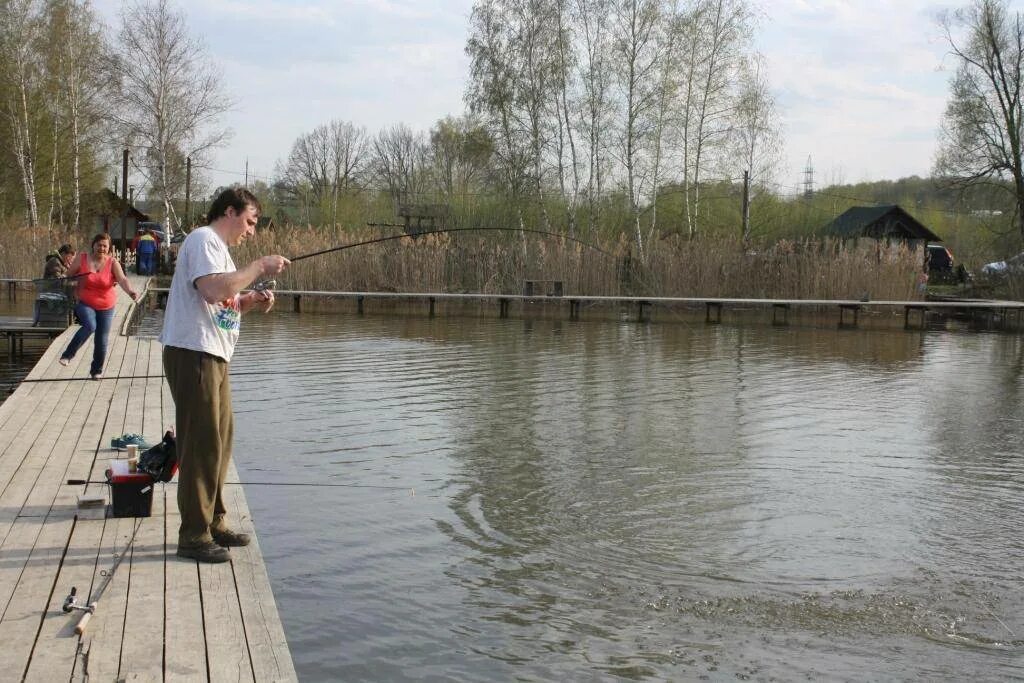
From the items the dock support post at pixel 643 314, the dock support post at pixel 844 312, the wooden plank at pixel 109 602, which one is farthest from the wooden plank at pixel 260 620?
the dock support post at pixel 844 312

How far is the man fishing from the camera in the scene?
4207mm

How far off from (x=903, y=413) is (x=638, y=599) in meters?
6.31

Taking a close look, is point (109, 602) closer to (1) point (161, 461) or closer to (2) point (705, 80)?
(1) point (161, 461)

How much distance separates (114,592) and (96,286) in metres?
6.76

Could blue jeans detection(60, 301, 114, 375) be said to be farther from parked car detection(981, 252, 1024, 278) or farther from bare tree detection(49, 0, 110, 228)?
bare tree detection(49, 0, 110, 228)

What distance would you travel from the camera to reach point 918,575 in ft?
17.7

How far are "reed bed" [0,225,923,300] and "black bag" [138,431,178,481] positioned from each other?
63.4ft

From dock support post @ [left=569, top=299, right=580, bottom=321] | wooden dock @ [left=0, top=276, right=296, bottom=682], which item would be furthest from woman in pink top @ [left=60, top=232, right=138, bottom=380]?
dock support post @ [left=569, top=299, right=580, bottom=321]

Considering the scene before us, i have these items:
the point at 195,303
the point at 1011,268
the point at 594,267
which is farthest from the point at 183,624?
the point at 1011,268

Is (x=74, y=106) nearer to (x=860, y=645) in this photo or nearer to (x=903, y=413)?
(x=903, y=413)

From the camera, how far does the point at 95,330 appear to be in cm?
1028

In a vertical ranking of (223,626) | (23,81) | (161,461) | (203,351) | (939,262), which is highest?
(23,81)

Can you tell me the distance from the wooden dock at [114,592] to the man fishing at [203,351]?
22cm

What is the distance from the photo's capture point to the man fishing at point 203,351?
166 inches
